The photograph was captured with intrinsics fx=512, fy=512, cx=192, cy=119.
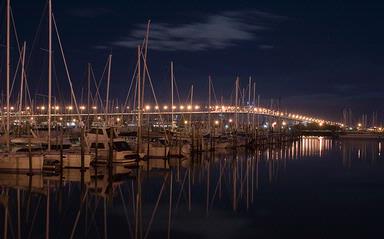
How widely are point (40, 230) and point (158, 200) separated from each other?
18.8 ft

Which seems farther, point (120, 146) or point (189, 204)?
point (120, 146)

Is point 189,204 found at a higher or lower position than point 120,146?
lower

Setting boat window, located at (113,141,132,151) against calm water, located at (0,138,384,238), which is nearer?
calm water, located at (0,138,384,238)

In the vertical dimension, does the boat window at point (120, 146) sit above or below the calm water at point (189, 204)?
above

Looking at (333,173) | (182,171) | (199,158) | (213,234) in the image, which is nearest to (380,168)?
(333,173)

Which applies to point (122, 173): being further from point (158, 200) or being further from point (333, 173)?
point (333, 173)

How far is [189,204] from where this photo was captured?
58.6ft

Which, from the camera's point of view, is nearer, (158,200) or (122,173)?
(158,200)

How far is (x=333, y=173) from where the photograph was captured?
30.1 m

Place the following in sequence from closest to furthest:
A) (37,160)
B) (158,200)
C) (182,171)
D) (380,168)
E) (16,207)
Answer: (16,207) < (158,200) < (37,160) < (182,171) < (380,168)

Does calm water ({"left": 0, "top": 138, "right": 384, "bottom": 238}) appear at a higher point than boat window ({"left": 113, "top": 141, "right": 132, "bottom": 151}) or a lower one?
lower

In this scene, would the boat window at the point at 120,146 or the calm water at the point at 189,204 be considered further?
the boat window at the point at 120,146

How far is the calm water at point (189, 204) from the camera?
1369 centimetres

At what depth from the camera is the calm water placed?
13.7 m
